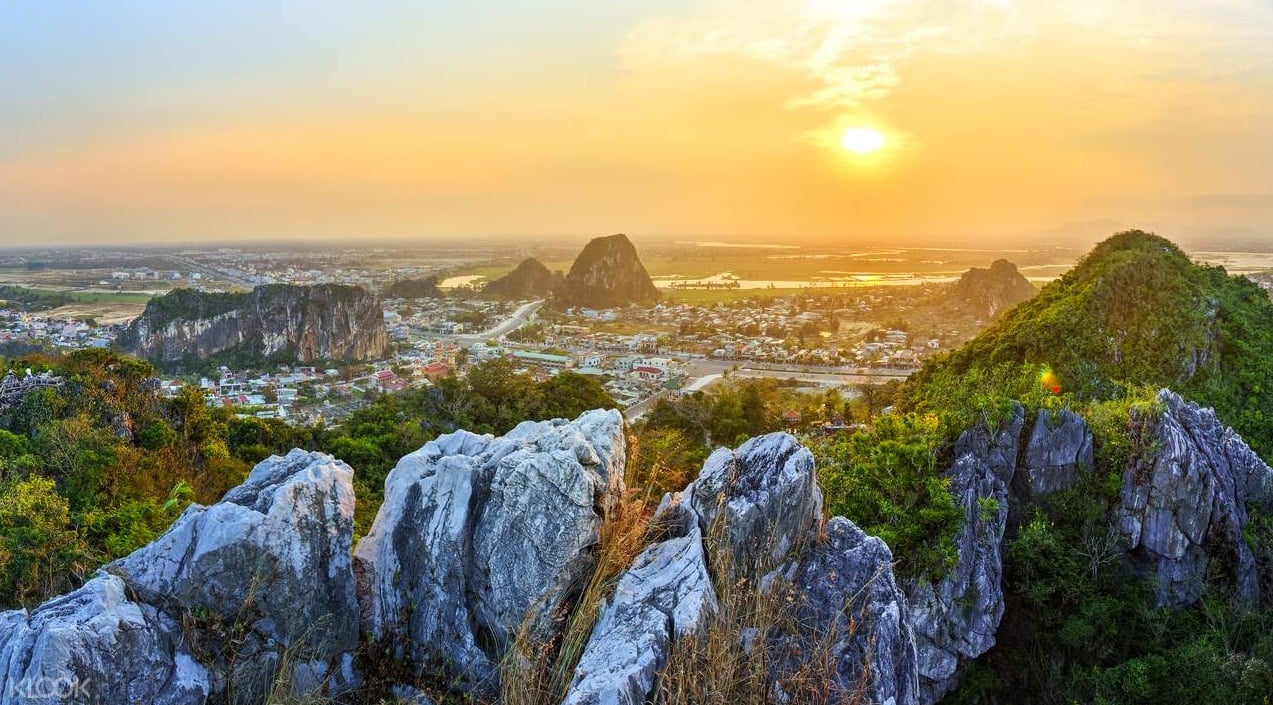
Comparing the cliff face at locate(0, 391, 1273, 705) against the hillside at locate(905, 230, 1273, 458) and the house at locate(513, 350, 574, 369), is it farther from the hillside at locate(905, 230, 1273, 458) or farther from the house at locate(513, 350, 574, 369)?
the house at locate(513, 350, 574, 369)

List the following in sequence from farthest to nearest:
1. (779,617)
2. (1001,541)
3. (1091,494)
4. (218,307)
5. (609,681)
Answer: (218,307) → (1091,494) → (1001,541) → (779,617) → (609,681)

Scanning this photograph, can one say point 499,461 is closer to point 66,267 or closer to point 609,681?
point 609,681

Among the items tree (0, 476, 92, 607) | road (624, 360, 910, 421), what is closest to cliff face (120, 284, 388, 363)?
road (624, 360, 910, 421)

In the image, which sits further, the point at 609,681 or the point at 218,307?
the point at 218,307

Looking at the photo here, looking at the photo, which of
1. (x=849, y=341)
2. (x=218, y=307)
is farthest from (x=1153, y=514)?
(x=218, y=307)

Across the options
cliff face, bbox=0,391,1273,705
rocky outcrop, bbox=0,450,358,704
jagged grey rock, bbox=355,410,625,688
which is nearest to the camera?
rocky outcrop, bbox=0,450,358,704

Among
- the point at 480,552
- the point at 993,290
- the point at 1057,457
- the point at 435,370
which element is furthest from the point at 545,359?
the point at 993,290
